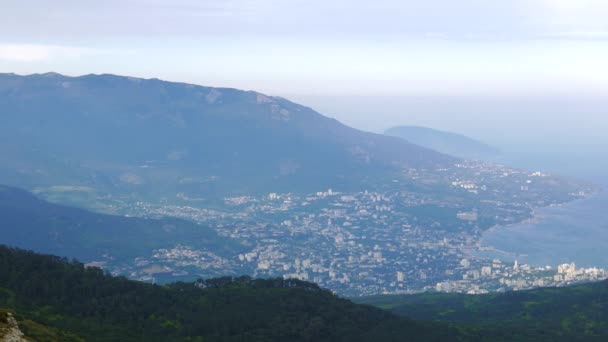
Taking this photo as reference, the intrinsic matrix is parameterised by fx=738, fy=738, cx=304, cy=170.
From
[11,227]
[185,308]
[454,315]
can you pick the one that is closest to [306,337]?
[185,308]

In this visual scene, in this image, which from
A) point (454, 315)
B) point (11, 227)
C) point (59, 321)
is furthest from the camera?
point (11, 227)

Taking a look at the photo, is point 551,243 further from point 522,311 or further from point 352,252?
point 522,311

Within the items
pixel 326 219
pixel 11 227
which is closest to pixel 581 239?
pixel 326 219

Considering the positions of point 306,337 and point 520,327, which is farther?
point 520,327

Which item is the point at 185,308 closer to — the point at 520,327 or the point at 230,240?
the point at 520,327

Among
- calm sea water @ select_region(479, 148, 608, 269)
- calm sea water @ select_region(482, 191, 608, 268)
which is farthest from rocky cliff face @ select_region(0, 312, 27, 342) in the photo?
calm sea water @ select_region(479, 148, 608, 269)

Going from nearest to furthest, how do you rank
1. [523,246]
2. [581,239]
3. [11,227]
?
[11,227], [523,246], [581,239]
